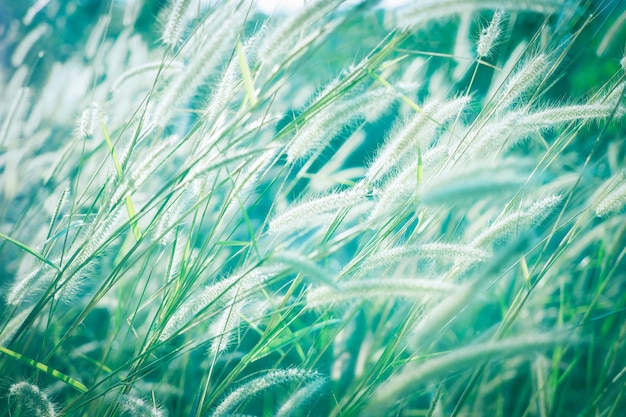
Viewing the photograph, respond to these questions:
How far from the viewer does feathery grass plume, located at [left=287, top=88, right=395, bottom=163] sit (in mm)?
938

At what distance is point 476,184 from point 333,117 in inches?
16.3

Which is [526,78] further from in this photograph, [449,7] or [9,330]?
[9,330]

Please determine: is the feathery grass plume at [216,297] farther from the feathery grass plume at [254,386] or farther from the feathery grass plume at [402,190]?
the feathery grass plume at [402,190]

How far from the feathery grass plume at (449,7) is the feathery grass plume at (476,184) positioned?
1.29ft

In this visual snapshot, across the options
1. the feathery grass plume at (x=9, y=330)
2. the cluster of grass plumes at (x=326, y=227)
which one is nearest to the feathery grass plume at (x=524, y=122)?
the cluster of grass plumes at (x=326, y=227)

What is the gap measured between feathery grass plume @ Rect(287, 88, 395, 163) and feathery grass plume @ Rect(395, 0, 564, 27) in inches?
6.7

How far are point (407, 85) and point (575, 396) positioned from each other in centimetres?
144

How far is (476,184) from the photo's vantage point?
67cm

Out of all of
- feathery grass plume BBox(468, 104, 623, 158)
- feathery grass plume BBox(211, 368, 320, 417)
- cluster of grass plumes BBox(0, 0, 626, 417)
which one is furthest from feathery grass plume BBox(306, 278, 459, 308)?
feathery grass plume BBox(468, 104, 623, 158)

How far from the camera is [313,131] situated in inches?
38.3

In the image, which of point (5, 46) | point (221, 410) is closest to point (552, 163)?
point (221, 410)

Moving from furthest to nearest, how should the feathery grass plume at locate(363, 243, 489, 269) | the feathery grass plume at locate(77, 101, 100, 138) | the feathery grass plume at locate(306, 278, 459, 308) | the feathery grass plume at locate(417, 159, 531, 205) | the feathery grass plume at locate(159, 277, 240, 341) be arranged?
1. the feathery grass plume at locate(77, 101, 100, 138)
2. the feathery grass plume at locate(159, 277, 240, 341)
3. the feathery grass plume at locate(363, 243, 489, 269)
4. the feathery grass plume at locate(306, 278, 459, 308)
5. the feathery grass plume at locate(417, 159, 531, 205)

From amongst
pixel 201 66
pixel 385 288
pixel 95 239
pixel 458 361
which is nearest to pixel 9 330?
pixel 95 239

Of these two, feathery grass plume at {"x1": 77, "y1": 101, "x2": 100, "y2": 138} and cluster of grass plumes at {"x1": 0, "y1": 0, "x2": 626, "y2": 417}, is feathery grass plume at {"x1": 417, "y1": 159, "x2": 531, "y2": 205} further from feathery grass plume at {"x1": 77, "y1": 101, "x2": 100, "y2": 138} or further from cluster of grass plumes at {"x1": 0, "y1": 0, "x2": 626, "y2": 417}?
feathery grass plume at {"x1": 77, "y1": 101, "x2": 100, "y2": 138}
